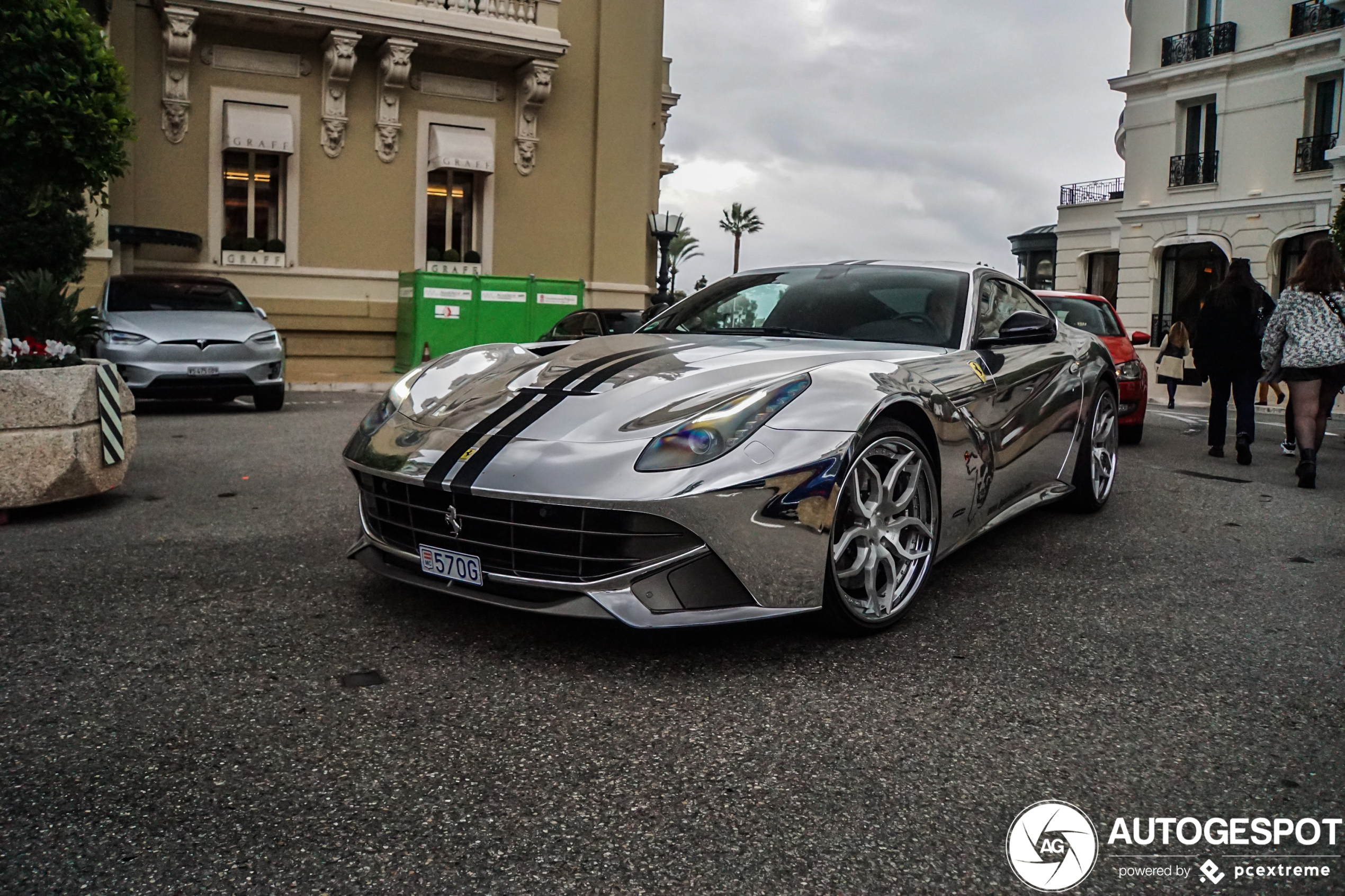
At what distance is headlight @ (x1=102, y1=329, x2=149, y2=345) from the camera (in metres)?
10.4

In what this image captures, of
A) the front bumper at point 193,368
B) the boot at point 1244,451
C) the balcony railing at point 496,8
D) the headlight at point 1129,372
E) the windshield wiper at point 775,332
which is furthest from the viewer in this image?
the balcony railing at point 496,8

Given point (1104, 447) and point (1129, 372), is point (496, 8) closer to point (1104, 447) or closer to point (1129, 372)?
point (1129, 372)

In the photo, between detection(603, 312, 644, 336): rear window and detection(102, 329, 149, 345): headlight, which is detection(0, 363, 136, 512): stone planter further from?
detection(603, 312, 644, 336): rear window

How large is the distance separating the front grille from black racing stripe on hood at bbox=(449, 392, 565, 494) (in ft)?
0.14

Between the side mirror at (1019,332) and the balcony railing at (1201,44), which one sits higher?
the balcony railing at (1201,44)

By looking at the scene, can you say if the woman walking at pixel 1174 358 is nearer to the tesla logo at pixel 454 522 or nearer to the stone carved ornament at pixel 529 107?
the tesla logo at pixel 454 522

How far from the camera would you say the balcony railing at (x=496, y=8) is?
746 inches

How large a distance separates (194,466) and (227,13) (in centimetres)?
1262

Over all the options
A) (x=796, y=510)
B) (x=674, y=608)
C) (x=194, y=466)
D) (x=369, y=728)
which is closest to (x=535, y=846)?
(x=369, y=728)

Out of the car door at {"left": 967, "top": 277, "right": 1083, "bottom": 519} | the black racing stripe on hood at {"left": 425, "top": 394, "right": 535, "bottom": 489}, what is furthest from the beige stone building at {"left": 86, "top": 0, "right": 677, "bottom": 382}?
the black racing stripe on hood at {"left": 425, "top": 394, "right": 535, "bottom": 489}

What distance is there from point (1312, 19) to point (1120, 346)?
1924 cm

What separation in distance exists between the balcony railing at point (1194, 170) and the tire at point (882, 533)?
1018 inches

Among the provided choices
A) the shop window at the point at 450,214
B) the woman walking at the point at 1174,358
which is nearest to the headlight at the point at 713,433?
the woman walking at the point at 1174,358

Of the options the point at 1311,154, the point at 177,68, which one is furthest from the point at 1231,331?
the point at 1311,154
